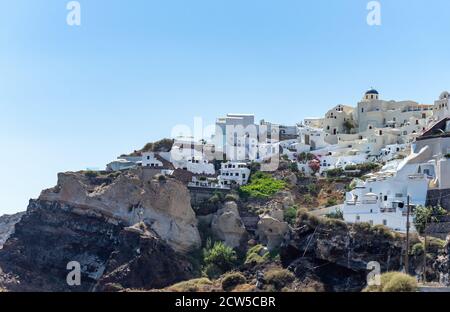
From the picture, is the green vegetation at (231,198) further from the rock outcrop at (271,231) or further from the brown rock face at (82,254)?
the brown rock face at (82,254)

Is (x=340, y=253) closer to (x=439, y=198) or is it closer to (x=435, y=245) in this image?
(x=435, y=245)

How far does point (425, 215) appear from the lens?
59.1 metres

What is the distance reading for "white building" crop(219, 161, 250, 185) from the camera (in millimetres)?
76938

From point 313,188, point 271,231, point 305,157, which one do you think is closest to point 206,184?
point 313,188

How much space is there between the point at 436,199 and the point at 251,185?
17878 millimetres

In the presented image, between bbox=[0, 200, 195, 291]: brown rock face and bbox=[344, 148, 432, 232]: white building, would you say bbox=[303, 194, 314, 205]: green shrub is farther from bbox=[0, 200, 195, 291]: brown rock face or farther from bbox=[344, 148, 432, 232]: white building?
bbox=[0, 200, 195, 291]: brown rock face

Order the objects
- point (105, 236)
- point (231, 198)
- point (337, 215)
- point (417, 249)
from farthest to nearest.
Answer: point (231, 198) < point (105, 236) < point (337, 215) < point (417, 249)

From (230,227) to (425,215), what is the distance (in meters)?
15.4

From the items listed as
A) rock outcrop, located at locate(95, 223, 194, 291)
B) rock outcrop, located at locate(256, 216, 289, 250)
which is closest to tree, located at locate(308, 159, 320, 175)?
rock outcrop, located at locate(256, 216, 289, 250)

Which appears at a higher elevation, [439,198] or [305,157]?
[305,157]

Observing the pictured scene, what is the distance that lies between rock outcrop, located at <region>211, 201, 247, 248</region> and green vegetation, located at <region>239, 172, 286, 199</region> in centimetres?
378

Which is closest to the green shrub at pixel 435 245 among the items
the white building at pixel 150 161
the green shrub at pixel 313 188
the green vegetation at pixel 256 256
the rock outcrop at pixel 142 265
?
the green vegetation at pixel 256 256

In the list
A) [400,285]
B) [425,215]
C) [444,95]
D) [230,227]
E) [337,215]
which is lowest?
[400,285]

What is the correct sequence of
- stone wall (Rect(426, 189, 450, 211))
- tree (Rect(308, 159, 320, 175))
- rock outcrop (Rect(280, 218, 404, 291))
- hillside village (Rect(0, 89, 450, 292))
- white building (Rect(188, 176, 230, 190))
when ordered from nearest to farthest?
rock outcrop (Rect(280, 218, 404, 291)) → hillside village (Rect(0, 89, 450, 292)) → stone wall (Rect(426, 189, 450, 211)) → white building (Rect(188, 176, 230, 190)) → tree (Rect(308, 159, 320, 175))
